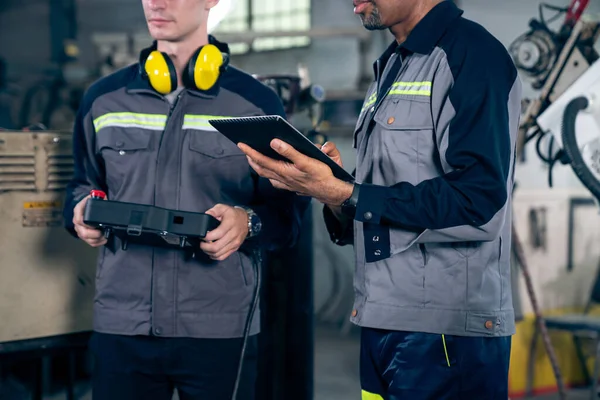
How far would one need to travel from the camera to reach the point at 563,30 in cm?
317

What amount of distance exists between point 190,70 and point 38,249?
0.76 metres

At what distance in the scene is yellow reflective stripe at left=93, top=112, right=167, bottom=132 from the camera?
1678mm

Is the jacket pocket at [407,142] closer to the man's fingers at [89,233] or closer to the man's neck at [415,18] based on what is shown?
the man's neck at [415,18]

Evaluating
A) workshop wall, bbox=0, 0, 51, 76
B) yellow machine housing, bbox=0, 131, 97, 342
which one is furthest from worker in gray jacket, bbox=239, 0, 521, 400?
workshop wall, bbox=0, 0, 51, 76

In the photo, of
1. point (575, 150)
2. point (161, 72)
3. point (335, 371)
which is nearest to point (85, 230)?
point (161, 72)

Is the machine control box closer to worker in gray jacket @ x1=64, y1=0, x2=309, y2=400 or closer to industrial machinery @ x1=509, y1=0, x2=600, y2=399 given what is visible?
worker in gray jacket @ x1=64, y1=0, x2=309, y2=400

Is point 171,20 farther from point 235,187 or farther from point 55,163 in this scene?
point 55,163

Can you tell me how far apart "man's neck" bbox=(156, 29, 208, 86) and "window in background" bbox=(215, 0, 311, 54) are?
14.9 ft

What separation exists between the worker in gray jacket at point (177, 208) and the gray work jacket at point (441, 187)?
362 millimetres

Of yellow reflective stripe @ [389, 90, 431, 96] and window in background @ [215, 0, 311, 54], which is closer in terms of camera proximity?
yellow reflective stripe @ [389, 90, 431, 96]

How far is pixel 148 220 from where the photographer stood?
150 cm

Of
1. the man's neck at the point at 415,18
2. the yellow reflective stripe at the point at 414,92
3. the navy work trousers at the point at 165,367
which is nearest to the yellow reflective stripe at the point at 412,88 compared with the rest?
the yellow reflective stripe at the point at 414,92

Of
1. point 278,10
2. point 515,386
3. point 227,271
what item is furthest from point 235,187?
point 278,10

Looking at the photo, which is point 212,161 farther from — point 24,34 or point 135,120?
point 24,34
